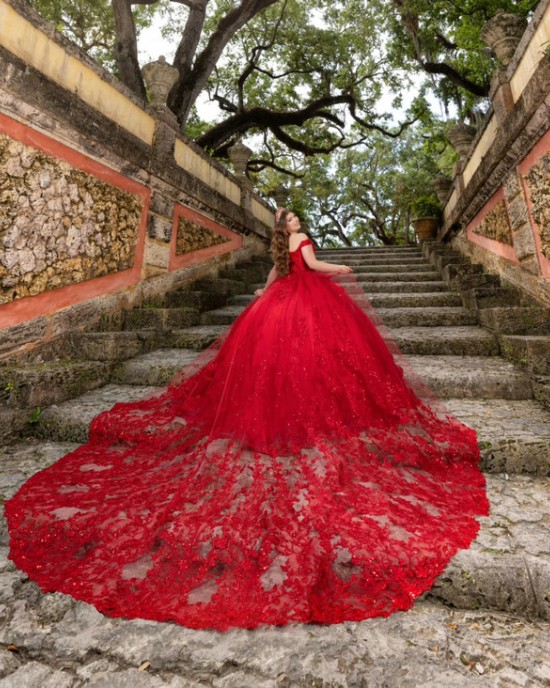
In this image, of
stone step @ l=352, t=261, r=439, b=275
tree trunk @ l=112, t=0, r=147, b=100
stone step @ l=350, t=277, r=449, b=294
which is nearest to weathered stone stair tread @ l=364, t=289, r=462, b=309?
stone step @ l=350, t=277, r=449, b=294

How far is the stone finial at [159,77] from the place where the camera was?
4.61 metres

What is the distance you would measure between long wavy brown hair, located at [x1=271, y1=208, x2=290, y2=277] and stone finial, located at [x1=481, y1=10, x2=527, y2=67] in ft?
11.1

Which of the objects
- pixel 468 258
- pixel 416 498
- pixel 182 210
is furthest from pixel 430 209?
pixel 416 498

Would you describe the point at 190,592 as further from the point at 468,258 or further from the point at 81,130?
the point at 468,258

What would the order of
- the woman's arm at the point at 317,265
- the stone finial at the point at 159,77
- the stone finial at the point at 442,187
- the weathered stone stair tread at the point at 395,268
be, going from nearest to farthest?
the woman's arm at the point at 317,265, the stone finial at the point at 159,77, the weathered stone stair tread at the point at 395,268, the stone finial at the point at 442,187

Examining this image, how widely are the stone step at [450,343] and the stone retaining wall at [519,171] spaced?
64 cm

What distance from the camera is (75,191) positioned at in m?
3.38

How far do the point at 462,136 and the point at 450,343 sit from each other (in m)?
4.60

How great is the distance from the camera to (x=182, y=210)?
5137mm

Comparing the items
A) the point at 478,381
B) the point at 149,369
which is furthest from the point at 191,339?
the point at 478,381

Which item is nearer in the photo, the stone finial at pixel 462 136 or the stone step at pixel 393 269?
the stone finial at pixel 462 136

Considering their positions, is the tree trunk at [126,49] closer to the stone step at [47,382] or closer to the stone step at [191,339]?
the stone step at [191,339]

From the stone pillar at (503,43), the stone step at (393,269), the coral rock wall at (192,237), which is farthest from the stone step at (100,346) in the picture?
the stone pillar at (503,43)

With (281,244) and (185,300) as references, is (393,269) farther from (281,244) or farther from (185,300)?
(281,244)
